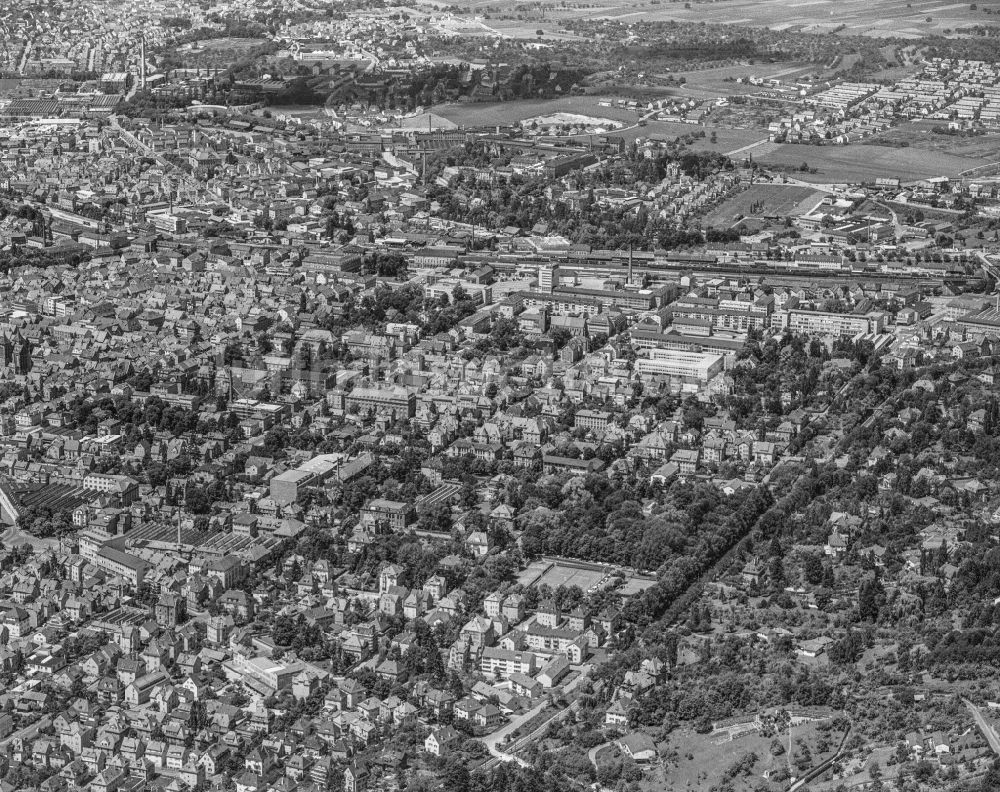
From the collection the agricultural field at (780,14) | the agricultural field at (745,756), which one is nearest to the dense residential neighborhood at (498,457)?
the agricultural field at (745,756)

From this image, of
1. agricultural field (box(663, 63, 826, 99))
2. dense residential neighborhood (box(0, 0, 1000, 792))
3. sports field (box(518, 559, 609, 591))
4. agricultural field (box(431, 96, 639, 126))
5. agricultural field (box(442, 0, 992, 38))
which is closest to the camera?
dense residential neighborhood (box(0, 0, 1000, 792))

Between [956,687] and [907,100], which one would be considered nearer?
[956,687]

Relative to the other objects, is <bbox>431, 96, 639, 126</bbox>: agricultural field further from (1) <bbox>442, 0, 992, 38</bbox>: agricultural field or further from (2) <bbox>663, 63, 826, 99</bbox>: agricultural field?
(1) <bbox>442, 0, 992, 38</bbox>: agricultural field

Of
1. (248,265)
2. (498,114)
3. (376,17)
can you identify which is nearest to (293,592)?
(248,265)

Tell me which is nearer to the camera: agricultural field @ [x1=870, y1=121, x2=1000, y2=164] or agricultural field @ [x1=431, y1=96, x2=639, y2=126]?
agricultural field @ [x1=870, y1=121, x2=1000, y2=164]

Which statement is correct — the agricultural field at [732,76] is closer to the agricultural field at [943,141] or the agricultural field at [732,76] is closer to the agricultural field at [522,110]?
the agricultural field at [522,110]

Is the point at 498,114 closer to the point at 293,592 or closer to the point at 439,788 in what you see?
the point at 293,592

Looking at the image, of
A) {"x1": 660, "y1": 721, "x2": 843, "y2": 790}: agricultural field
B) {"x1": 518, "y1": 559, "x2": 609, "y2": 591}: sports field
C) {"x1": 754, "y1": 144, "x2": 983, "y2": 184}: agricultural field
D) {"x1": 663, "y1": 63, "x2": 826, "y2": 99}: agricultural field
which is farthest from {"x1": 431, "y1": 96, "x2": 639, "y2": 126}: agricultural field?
{"x1": 660, "y1": 721, "x2": 843, "y2": 790}: agricultural field

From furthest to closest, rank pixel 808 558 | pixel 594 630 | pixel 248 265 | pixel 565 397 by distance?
pixel 248 265 < pixel 565 397 < pixel 808 558 < pixel 594 630
